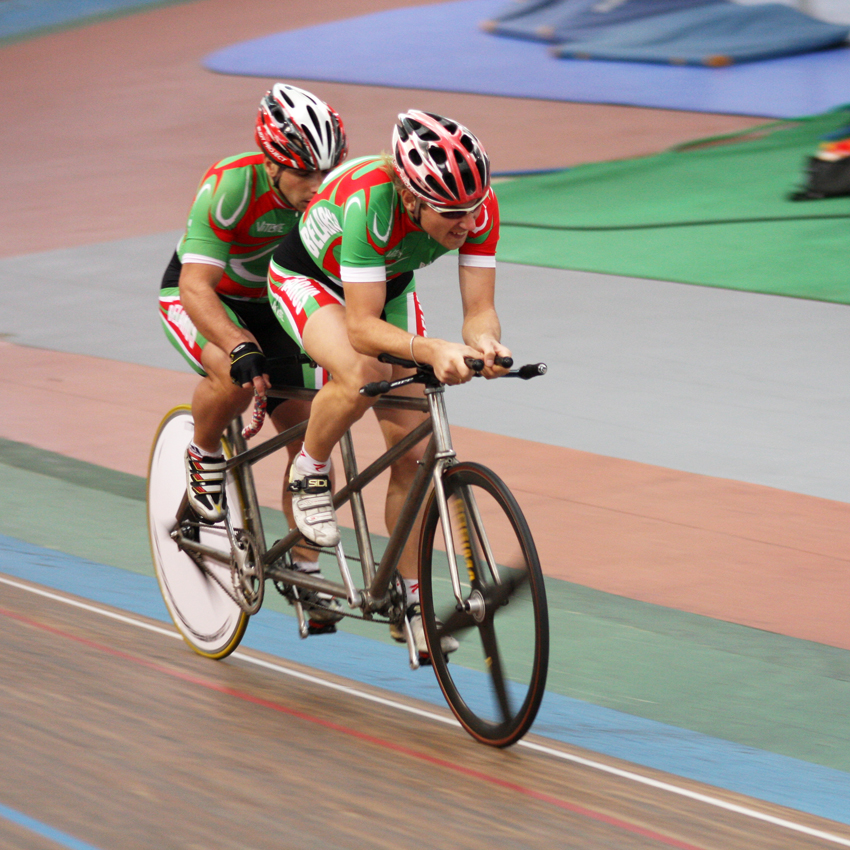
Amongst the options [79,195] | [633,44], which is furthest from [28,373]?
[633,44]

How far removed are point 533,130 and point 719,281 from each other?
26.0 ft

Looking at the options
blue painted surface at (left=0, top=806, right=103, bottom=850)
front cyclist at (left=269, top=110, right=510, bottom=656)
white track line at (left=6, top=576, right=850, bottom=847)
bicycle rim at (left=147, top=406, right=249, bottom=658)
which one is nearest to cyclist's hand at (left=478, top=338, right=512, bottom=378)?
front cyclist at (left=269, top=110, right=510, bottom=656)

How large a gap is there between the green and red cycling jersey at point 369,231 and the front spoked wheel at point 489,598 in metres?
0.59

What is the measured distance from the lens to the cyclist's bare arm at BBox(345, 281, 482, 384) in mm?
3225

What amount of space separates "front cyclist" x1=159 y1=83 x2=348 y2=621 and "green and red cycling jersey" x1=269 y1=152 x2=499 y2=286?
0.81 ft

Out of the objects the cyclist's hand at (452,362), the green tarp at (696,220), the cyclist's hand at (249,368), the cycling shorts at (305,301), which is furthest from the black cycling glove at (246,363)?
the green tarp at (696,220)

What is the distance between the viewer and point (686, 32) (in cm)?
2156

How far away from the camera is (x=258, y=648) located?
4.52 metres

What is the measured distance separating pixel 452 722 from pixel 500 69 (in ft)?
62.4

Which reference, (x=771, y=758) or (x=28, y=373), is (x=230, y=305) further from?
(x=28, y=373)

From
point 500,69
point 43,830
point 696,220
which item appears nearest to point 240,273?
point 43,830

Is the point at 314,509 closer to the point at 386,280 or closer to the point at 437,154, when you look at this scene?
the point at 386,280

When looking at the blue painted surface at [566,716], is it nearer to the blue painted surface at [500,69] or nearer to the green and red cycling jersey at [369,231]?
Answer: the green and red cycling jersey at [369,231]

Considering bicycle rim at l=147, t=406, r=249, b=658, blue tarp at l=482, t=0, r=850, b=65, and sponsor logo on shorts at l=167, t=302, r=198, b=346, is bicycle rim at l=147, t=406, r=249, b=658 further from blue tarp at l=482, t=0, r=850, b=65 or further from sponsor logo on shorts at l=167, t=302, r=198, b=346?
blue tarp at l=482, t=0, r=850, b=65
